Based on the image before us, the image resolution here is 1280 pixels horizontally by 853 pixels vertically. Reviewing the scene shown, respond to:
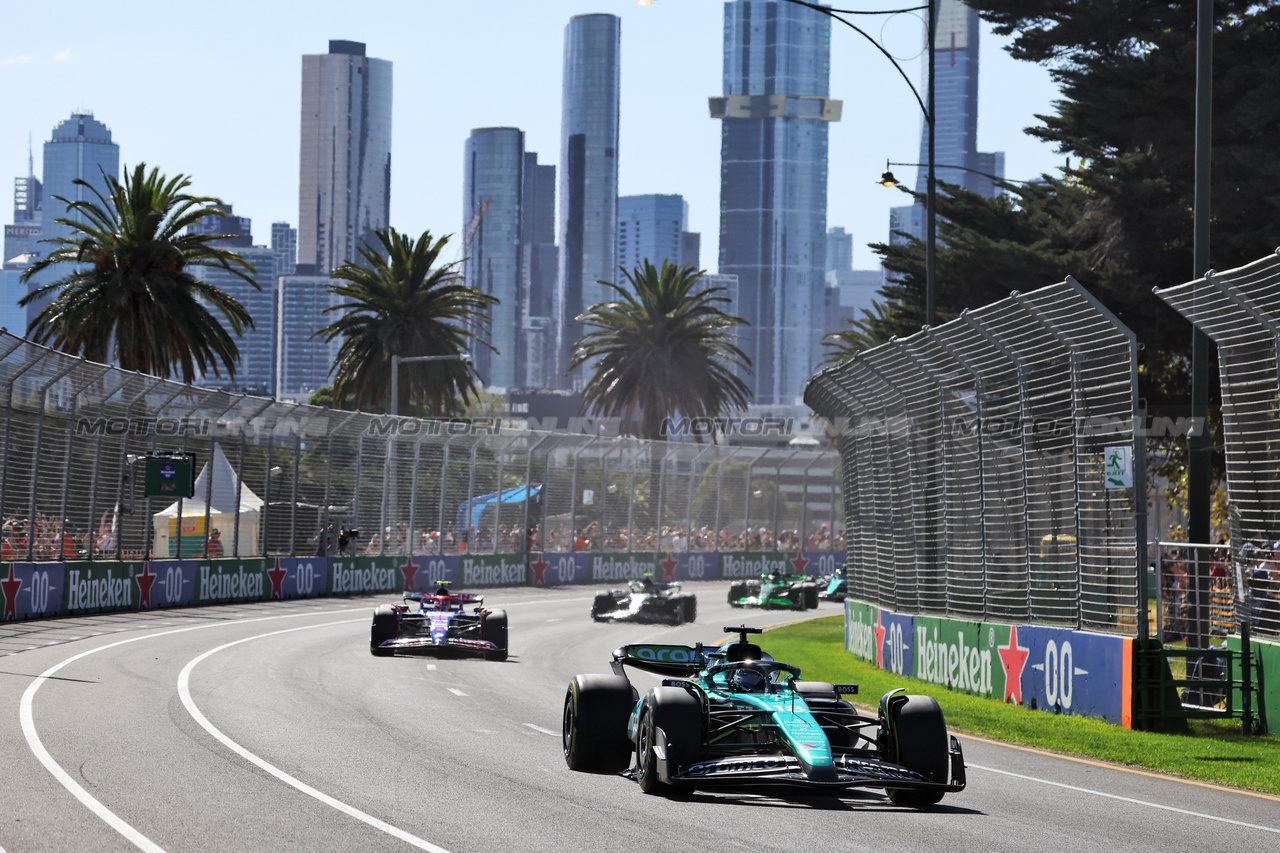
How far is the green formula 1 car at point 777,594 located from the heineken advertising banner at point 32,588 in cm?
1673

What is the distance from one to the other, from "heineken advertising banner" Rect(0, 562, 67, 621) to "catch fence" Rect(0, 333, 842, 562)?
291 mm

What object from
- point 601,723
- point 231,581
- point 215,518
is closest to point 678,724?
point 601,723

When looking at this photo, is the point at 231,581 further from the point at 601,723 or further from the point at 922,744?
the point at 922,744

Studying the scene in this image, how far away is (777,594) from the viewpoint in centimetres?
3950

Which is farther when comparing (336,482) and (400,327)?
(400,327)

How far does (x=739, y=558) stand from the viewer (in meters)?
56.8

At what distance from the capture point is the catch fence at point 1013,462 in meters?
15.8

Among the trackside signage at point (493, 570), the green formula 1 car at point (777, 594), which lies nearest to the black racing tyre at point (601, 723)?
the green formula 1 car at point (777, 594)

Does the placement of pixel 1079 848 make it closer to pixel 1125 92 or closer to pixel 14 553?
pixel 1125 92

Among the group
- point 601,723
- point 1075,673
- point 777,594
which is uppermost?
point 601,723

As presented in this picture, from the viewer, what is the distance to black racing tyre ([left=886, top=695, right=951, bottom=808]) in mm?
10352

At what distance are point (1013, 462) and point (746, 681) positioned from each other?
7920 mm

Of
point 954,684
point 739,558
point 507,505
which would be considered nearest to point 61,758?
point 954,684

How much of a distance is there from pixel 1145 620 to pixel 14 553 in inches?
787
